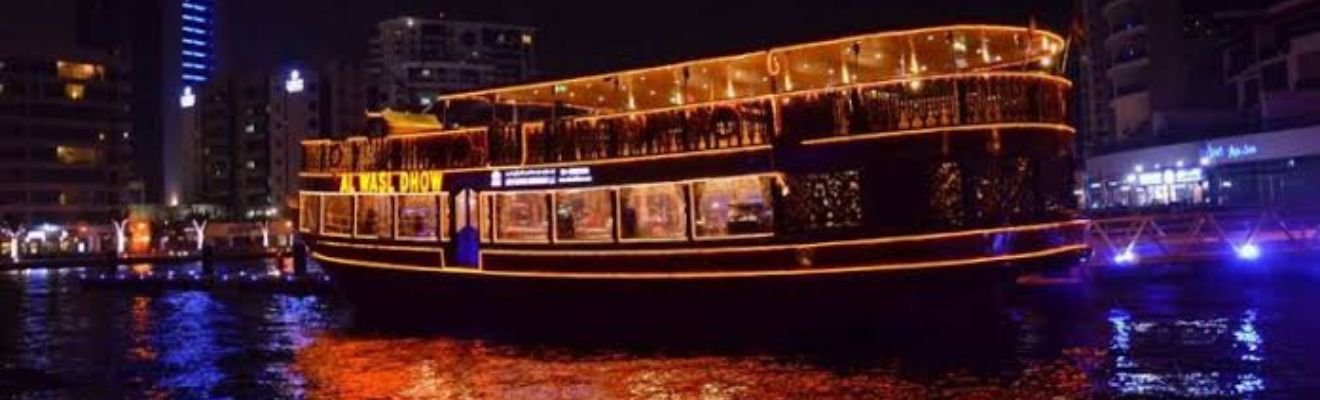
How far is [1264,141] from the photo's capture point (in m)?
49.9

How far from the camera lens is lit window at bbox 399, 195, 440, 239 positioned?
24578 mm

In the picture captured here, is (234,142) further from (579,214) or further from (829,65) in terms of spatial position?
(829,65)

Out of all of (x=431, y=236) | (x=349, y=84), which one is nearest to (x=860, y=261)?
(x=431, y=236)

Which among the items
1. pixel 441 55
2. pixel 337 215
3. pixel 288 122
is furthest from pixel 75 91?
pixel 337 215

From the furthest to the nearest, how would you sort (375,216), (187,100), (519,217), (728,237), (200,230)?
(187,100) → (200,230) → (375,216) → (519,217) → (728,237)

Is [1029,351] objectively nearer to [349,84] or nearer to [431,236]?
[431,236]

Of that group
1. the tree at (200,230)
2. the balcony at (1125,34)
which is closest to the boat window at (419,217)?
the tree at (200,230)

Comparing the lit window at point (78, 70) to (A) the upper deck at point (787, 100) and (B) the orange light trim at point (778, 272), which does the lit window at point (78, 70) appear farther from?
(B) the orange light trim at point (778, 272)

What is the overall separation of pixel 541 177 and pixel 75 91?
317ft

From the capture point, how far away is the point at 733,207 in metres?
20.7

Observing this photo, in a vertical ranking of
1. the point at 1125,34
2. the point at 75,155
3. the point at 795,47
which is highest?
the point at 1125,34

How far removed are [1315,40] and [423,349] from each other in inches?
1735

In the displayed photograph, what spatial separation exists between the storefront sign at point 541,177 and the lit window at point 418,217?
1.76 m

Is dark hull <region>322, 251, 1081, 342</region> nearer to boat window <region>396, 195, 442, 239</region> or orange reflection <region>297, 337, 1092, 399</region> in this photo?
boat window <region>396, 195, 442, 239</region>
